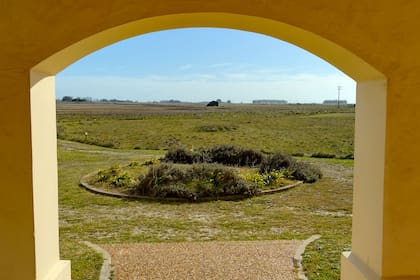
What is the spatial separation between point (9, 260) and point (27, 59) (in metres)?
1.34

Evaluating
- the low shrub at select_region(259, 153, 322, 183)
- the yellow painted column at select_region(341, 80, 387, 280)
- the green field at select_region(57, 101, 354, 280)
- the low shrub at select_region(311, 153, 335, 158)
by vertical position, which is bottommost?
the green field at select_region(57, 101, 354, 280)

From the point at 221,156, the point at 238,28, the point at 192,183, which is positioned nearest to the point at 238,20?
the point at 238,28

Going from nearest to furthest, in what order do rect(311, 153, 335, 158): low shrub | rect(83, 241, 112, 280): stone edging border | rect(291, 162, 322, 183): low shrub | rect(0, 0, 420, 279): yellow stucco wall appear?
rect(0, 0, 420, 279): yellow stucco wall
rect(83, 241, 112, 280): stone edging border
rect(291, 162, 322, 183): low shrub
rect(311, 153, 335, 158): low shrub

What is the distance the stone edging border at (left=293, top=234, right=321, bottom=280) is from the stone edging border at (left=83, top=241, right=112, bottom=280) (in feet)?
8.41

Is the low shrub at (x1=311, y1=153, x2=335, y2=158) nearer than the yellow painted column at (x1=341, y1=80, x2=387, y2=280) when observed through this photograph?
No

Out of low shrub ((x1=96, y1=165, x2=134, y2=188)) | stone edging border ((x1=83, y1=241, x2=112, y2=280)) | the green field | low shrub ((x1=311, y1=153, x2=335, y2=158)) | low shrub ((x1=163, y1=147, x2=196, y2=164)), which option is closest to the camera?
stone edging border ((x1=83, y1=241, x2=112, y2=280))

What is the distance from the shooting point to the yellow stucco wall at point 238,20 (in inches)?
93.3

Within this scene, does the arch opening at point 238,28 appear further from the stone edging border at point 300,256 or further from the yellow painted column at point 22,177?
the stone edging border at point 300,256

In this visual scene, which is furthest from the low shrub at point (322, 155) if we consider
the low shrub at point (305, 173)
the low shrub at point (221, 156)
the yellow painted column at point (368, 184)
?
the yellow painted column at point (368, 184)

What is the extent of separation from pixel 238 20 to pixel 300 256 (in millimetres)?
4176

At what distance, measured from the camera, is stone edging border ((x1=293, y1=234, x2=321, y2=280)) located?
496cm

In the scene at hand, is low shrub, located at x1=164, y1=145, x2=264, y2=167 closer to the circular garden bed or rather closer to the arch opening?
the circular garden bed

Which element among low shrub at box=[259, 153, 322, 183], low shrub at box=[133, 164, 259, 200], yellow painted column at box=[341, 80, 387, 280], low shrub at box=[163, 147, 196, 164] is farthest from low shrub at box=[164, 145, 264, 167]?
yellow painted column at box=[341, 80, 387, 280]

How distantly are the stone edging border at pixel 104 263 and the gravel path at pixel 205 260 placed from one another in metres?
0.08
